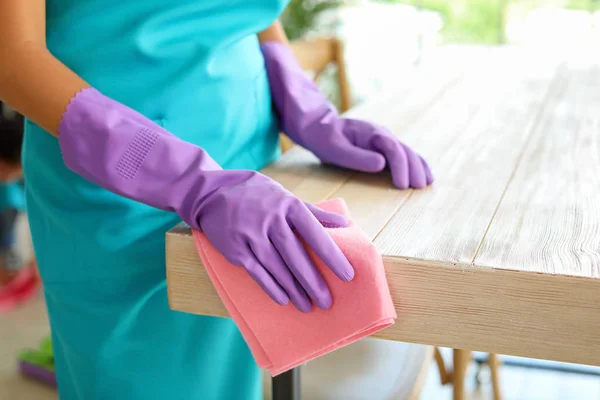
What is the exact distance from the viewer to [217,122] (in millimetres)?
971

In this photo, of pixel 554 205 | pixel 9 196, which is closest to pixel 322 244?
pixel 554 205

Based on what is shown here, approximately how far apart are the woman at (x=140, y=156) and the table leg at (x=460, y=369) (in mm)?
497

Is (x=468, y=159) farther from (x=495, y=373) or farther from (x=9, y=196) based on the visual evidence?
(x=9, y=196)

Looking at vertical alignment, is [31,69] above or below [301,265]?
above

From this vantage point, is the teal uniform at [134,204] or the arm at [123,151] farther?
the teal uniform at [134,204]

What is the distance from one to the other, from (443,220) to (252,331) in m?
0.27

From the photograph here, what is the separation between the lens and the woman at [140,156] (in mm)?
792

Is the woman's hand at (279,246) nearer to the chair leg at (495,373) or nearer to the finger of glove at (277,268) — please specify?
the finger of glove at (277,268)

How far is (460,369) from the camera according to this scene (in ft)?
4.66

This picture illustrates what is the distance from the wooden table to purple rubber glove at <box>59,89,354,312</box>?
54mm

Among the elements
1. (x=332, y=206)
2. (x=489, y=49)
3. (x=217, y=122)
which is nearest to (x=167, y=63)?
(x=217, y=122)

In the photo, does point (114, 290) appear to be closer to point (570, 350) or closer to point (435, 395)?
point (570, 350)

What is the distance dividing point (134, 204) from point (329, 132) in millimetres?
295

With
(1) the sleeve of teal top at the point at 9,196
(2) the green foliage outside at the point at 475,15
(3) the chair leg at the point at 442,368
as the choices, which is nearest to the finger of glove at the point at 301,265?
(3) the chair leg at the point at 442,368
